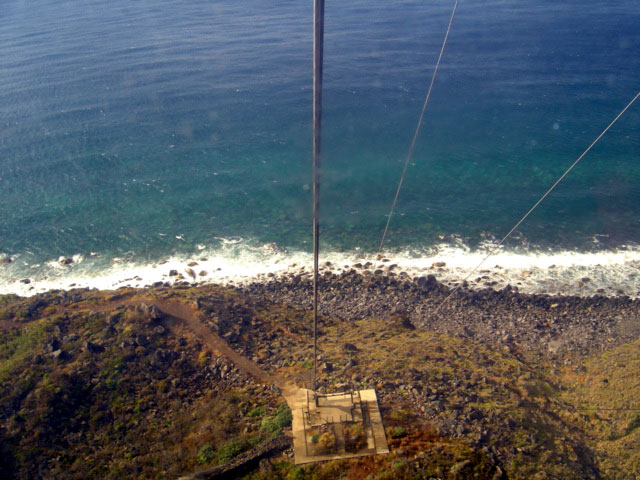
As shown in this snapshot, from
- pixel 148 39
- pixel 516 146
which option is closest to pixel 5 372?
pixel 516 146

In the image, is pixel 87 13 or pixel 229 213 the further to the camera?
pixel 87 13

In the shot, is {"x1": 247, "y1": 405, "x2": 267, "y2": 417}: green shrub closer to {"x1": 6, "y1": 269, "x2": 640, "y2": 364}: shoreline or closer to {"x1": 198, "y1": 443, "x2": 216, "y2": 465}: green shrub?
{"x1": 198, "y1": 443, "x2": 216, "y2": 465}: green shrub

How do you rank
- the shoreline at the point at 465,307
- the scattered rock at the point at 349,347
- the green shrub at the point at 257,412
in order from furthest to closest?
1. the shoreline at the point at 465,307
2. the scattered rock at the point at 349,347
3. the green shrub at the point at 257,412

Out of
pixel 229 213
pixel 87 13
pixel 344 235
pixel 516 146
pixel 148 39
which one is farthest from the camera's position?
pixel 87 13

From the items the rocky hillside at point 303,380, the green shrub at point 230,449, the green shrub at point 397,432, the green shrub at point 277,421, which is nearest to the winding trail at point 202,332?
the rocky hillside at point 303,380

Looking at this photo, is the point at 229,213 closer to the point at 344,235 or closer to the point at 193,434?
the point at 344,235

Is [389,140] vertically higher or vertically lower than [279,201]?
higher

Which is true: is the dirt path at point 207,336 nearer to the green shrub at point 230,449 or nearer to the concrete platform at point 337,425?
the concrete platform at point 337,425

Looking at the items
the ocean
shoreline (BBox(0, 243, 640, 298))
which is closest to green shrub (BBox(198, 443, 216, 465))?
shoreline (BBox(0, 243, 640, 298))
